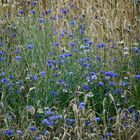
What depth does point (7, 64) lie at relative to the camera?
4496 mm

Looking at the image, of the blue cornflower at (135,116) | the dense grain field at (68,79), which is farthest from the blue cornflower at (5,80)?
the blue cornflower at (135,116)

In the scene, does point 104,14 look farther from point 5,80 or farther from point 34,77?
point 5,80

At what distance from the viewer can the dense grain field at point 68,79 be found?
374cm

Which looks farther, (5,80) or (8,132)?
(5,80)

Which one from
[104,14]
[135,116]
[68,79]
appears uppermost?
[104,14]

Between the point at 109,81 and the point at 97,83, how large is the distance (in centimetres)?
12

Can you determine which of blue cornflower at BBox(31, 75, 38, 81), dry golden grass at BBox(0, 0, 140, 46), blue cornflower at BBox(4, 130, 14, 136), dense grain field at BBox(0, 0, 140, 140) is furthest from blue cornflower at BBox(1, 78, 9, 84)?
dry golden grass at BBox(0, 0, 140, 46)

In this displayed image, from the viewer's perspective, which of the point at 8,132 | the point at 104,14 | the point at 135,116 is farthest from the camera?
the point at 104,14

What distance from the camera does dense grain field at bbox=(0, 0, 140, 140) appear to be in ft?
12.3

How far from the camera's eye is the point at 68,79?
14.1 feet

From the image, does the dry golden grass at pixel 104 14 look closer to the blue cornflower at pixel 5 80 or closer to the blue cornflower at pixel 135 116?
Result: the blue cornflower at pixel 135 116

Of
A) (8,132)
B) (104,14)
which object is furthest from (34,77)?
(104,14)

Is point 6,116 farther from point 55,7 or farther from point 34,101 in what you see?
point 55,7

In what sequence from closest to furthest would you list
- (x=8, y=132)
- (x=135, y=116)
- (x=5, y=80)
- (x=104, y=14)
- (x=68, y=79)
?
1. (x=8, y=132)
2. (x=135, y=116)
3. (x=5, y=80)
4. (x=68, y=79)
5. (x=104, y=14)
